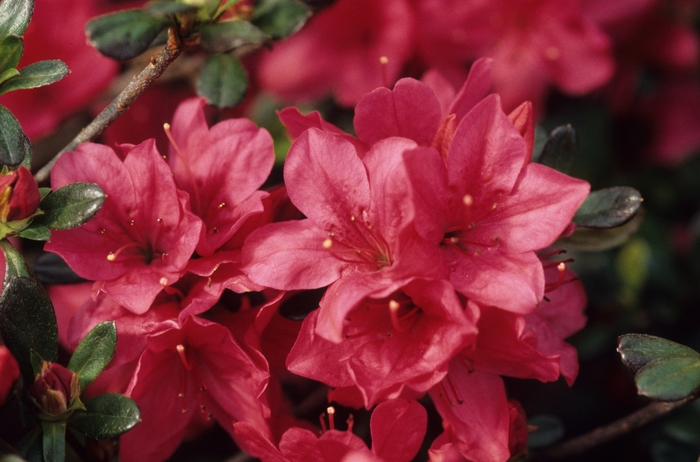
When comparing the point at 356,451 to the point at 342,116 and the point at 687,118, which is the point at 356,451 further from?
the point at 687,118

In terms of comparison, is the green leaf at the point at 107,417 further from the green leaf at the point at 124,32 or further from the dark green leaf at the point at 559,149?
the dark green leaf at the point at 559,149

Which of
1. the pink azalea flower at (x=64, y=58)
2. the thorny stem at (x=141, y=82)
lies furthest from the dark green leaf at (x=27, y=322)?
the pink azalea flower at (x=64, y=58)

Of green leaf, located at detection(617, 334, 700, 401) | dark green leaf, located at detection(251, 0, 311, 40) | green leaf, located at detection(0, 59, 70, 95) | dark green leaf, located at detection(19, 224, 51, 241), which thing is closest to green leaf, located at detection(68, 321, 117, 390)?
dark green leaf, located at detection(19, 224, 51, 241)

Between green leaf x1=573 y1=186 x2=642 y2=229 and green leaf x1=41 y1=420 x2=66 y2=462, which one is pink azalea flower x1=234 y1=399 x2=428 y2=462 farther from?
green leaf x1=573 y1=186 x2=642 y2=229

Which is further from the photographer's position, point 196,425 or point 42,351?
point 196,425

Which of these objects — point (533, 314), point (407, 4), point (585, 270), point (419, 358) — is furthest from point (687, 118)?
point (419, 358)
